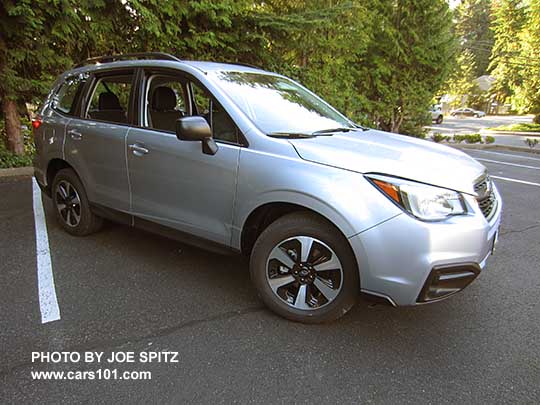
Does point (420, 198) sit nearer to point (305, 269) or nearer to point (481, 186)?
point (481, 186)

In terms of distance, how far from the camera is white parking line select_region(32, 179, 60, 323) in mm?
2589

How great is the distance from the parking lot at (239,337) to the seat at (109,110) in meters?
1.26

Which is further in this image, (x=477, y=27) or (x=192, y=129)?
(x=477, y=27)

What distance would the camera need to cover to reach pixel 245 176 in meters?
2.54

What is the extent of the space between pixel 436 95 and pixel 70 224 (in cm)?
1225

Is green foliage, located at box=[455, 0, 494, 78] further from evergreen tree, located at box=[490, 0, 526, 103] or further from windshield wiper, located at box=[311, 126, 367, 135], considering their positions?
windshield wiper, located at box=[311, 126, 367, 135]

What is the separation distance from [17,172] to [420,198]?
6.95 metres

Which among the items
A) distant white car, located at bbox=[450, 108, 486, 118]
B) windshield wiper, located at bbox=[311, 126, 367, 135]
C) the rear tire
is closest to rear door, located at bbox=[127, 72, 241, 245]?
windshield wiper, located at bbox=[311, 126, 367, 135]

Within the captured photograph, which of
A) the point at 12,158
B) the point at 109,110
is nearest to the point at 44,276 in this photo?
the point at 109,110

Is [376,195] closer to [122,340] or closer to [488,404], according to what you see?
[488,404]

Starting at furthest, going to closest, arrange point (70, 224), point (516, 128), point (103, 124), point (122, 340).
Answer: point (516, 128) → point (70, 224) → point (103, 124) → point (122, 340)

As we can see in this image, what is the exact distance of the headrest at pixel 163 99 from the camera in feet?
11.1

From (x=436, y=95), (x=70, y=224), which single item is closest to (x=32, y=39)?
(x=70, y=224)

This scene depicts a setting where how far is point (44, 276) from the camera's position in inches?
121
